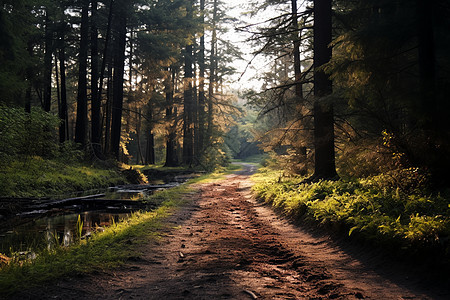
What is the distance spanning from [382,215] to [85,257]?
4882 millimetres

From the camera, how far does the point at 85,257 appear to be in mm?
4664

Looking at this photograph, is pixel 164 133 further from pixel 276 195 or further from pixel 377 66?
pixel 377 66

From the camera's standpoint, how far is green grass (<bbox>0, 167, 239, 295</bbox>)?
373 cm

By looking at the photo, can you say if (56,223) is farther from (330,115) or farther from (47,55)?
(47,55)

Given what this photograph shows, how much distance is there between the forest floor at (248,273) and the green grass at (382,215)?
13.0 inches

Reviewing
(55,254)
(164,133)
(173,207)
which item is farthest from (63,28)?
(55,254)

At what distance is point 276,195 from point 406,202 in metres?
4.91

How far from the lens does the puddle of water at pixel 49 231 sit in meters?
6.12

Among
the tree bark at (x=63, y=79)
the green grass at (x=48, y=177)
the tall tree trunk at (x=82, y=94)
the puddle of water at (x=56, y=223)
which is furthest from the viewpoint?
the tree bark at (x=63, y=79)

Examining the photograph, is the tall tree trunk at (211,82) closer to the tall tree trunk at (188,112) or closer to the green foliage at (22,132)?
the tall tree trunk at (188,112)

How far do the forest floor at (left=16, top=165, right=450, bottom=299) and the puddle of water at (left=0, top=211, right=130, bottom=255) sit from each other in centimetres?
198

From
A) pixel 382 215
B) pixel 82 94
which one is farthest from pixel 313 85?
pixel 82 94

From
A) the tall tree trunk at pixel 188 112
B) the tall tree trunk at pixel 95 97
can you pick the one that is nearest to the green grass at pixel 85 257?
Answer: the tall tree trunk at pixel 95 97

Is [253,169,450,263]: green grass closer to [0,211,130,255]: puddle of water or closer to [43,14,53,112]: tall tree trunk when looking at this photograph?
[0,211,130,255]: puddle of water
